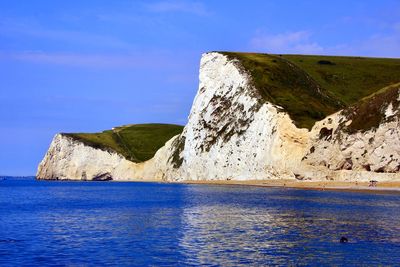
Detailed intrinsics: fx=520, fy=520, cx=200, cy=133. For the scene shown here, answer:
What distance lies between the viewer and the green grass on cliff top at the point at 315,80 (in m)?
131

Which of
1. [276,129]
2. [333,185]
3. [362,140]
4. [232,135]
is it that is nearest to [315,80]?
[232,135]

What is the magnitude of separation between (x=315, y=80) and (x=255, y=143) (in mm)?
48850

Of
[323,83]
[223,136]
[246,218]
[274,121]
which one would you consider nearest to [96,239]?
[246,218]

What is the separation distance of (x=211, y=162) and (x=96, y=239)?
102483 mm

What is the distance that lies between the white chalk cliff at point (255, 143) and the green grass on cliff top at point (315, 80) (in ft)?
13.9

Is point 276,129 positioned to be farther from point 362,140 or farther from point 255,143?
point 362,140

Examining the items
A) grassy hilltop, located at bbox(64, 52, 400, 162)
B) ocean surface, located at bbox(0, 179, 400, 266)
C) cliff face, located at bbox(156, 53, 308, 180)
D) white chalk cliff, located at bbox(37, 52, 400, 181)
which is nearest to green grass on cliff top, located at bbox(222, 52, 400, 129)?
grassy hilltop, located at bbox(64, 52, 400, 162)

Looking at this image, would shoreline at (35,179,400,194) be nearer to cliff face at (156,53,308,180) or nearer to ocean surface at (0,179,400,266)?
cliff face at (156,53,308,180)

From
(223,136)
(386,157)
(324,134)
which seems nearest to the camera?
(386,157)

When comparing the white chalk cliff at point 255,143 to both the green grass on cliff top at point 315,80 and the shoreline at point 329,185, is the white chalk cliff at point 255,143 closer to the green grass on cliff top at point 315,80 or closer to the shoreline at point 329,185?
the shoreline at point 329,185

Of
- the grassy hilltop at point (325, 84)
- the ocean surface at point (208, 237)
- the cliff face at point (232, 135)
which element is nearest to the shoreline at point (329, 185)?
the cliff face at point (232, 135)

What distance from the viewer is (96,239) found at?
3756 centimetres

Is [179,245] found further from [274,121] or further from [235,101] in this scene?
[235,101]

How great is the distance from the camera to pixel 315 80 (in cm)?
16438
